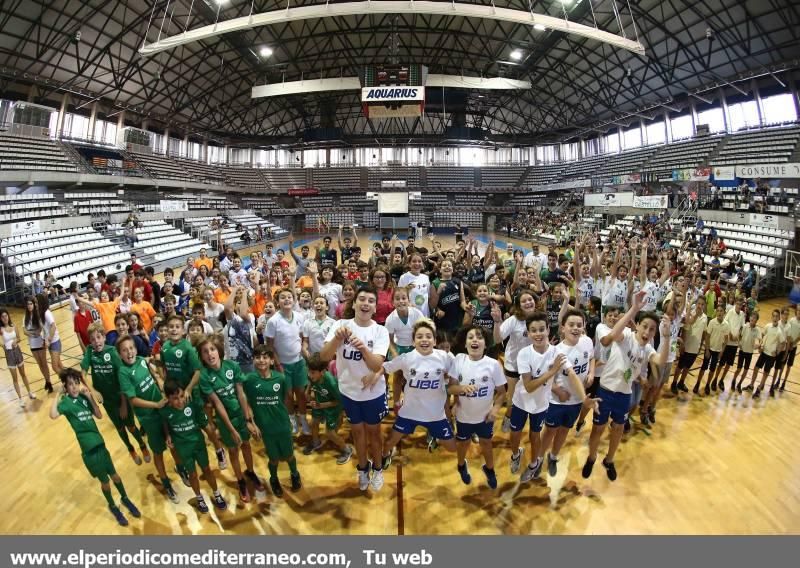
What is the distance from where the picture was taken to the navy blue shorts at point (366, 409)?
3.70 meters

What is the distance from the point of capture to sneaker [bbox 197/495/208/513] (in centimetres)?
381

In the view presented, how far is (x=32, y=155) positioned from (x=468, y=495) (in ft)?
Result: 81.9

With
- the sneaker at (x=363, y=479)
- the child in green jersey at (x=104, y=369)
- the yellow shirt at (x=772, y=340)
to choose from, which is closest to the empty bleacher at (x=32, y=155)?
the child in green jersey at (x=104, y=369)

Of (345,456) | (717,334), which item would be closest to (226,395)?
(345,456)

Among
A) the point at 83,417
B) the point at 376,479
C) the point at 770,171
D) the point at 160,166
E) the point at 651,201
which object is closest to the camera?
the point at 83,417

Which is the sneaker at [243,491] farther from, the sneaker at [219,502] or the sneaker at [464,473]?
the sneaker at [464,473]

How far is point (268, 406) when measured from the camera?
3682mm

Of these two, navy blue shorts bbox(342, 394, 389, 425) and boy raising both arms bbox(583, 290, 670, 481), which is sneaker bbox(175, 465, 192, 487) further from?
boy raising both arms bbox(583, 290, 670, 481)

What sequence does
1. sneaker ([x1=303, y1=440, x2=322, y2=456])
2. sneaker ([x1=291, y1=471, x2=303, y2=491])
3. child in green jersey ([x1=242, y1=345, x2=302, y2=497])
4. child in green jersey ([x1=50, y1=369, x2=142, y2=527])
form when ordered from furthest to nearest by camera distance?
sneaker ([x1=303, y1=440, x2=322, y2=456]), sneaker ([x1=291, y1=471, x2=303, y2=491]), child in green jersey ([x1=242, y1=345, x2=302, y2=497]), child in green jersey ([x1=50, y1=369, x2=142, y2=527])

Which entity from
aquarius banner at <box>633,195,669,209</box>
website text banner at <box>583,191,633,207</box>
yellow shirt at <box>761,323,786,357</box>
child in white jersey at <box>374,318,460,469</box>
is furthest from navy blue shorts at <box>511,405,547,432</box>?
website text banner at <box>583,191,633,207</box>

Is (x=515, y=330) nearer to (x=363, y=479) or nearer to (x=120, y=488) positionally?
(x=363, y=479)

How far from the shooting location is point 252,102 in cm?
3541

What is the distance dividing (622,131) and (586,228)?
1271 centimetres
